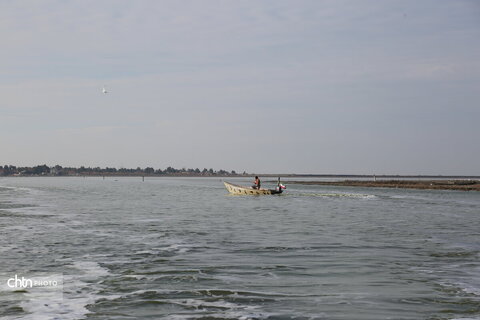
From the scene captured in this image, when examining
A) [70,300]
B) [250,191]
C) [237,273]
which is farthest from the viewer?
[250,191]

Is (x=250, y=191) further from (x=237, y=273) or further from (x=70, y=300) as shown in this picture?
(x=70, y=300)

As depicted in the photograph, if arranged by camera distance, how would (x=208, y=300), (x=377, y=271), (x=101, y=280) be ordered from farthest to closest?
(x=377, y=271) → (x=101, y=280) → (x=208, y=300)

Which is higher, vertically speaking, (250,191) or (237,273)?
(250,191)

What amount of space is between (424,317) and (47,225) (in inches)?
1041

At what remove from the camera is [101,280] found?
16.0 metres

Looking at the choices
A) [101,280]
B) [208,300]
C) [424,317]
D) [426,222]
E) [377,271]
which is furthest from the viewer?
[426,222]

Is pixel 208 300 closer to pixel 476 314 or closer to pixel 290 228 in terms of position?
pixel 476 314

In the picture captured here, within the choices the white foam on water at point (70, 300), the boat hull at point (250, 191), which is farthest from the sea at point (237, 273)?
the boat hull at point (250, 191)

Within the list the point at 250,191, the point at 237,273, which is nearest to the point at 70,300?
the point at 237,273

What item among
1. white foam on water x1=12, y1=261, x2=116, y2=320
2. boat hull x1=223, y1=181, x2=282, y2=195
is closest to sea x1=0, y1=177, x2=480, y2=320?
white foam on water x1=12, y1=261, x2=116, y2=320

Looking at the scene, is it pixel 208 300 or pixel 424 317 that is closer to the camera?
pixel 424 317

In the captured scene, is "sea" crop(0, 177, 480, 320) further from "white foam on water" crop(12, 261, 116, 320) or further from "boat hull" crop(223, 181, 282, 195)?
"boat hull" crop(223, 181, 282, 195)

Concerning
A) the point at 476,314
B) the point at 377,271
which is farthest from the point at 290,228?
the point at 476,314

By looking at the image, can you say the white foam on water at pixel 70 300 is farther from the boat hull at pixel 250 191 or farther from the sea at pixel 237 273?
the boat hull at pixel 250 191
